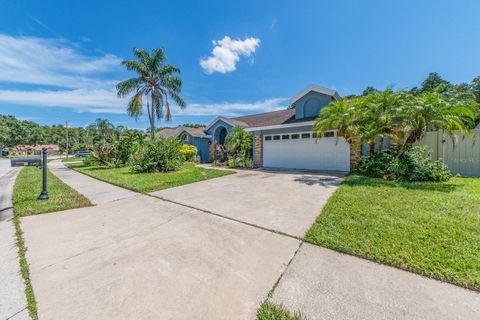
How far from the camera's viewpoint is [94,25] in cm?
1026

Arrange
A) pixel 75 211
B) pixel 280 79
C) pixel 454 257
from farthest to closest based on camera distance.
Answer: pixel 280 79 → pixel 75 211 → pixel 454 257

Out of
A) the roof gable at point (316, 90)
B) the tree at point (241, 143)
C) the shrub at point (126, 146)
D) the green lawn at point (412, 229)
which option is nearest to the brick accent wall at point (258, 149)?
the tree at point (241, 143)

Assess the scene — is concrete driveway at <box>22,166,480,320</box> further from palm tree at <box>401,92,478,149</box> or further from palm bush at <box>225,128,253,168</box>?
palm bush at <box>225,128,253,168</box>

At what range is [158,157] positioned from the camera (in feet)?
36.3

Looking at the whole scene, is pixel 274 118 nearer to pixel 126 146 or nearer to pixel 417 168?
pixel 417 168

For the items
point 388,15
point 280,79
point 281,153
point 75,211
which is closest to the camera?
point 75,211

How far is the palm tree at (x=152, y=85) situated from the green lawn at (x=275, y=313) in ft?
57.2

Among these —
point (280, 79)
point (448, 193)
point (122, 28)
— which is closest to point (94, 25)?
point (122, 28)

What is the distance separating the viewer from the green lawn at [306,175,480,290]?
2455 millimetres

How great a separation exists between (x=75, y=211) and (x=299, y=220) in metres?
5.28

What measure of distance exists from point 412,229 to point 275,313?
122 inches

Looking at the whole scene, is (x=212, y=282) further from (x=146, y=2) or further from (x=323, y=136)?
(x=146, y=2)

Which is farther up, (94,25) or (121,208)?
(94,25)

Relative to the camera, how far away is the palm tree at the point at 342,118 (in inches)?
325
